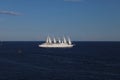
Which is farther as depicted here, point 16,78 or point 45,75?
point 45,75

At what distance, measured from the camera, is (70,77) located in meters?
84.9

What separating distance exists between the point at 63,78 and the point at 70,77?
304 centimetres

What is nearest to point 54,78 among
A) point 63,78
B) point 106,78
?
point 63,78

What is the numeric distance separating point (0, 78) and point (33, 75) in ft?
34.6

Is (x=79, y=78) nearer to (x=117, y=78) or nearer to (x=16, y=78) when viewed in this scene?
(x=117, y=78)

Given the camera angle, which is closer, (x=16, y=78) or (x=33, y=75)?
(x=16, y=78)

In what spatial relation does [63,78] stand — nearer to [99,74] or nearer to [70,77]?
[70,77]

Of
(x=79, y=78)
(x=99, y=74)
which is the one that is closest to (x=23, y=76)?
(x=79, y=78)

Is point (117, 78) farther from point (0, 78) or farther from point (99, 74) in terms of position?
point (0, 78)

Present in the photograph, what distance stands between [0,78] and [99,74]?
99.3 feet

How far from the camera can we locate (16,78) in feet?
271

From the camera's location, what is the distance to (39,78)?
3292 inches

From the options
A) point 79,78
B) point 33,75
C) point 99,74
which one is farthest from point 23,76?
point 99,74

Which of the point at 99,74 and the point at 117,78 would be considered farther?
the point at 99,74
